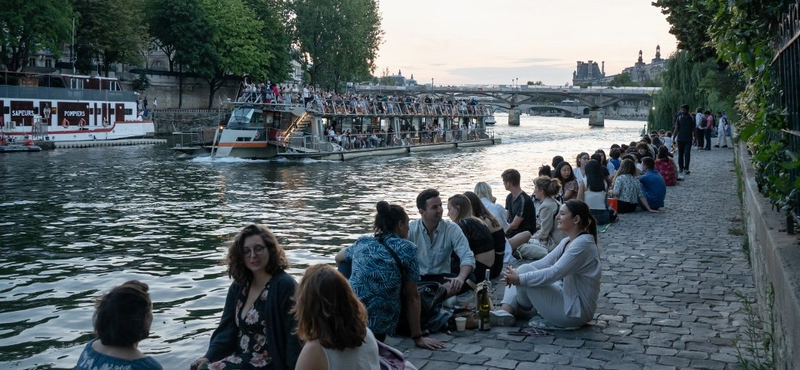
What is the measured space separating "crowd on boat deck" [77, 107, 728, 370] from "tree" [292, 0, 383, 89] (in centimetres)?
7132

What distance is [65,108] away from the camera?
50.2 meters

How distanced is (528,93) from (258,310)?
415 feet

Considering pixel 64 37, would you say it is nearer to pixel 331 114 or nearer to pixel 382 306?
pixel 331 114

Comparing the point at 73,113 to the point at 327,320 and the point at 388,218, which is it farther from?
the point at 327,320

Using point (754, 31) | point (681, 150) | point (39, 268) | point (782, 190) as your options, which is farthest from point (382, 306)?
point (681, 150)

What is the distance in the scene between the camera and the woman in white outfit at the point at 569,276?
7336mm

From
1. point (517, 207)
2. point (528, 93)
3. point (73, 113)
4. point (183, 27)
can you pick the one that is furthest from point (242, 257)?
point (528, 93)

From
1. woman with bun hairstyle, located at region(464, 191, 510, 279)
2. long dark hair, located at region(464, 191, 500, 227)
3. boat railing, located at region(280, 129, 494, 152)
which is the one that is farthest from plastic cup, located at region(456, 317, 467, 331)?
boat railing, located at region(280, 129, 494, 152)

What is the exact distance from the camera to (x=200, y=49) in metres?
69.2

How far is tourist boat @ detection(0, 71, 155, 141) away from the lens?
1846 inches

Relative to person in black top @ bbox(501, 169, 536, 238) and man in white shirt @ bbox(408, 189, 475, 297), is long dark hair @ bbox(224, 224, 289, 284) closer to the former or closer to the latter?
man in white shirt @ bbox(408, 189, 475, 297)

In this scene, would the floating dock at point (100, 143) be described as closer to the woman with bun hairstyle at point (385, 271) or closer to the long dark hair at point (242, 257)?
the woman with bun hairstyle at point (385, 271)

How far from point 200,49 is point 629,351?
66.1 m

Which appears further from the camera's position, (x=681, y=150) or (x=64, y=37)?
(x=64, y=37)
